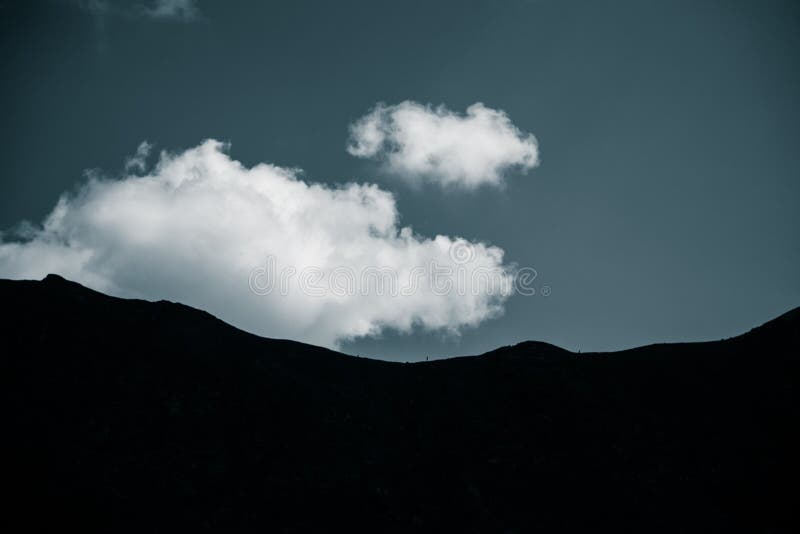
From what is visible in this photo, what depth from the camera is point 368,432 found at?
105ft

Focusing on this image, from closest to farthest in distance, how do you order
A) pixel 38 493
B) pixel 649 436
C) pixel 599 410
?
pixel 38 493 < pixel 649 436 < pixel 599 410

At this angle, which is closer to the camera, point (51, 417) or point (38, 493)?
point (38, 493)

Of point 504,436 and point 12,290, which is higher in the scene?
point 12,290

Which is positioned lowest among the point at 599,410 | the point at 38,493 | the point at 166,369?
the point at 38,493

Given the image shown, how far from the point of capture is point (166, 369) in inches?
1298

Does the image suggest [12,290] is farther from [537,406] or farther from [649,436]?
[649,436]

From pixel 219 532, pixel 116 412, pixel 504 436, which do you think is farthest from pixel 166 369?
pixel 504 436

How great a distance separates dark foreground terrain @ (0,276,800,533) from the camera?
24125 millimetres

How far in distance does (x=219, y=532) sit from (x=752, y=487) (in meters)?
26.8

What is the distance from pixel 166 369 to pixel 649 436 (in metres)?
31.4

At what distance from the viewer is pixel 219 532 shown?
894 inches

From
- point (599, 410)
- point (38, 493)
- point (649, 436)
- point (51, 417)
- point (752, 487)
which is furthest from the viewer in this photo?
point (599, 410)

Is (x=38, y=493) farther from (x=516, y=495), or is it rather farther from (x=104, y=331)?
(x=516, y=495)

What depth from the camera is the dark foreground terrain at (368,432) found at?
79.2ft
